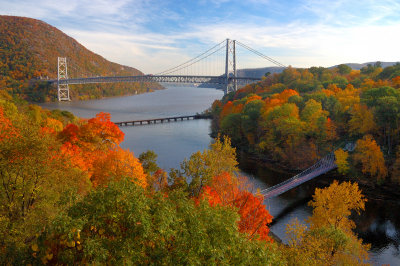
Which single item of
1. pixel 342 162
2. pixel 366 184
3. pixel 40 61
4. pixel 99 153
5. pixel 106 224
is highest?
pixel 40 61

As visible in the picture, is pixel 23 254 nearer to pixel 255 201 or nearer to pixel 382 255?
pixel 255 201

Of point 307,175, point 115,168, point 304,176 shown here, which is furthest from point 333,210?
point 115,168

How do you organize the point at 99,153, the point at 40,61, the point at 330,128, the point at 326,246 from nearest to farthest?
the point at 326,246
the point at 99,153
the point at 330,128
the point at 40,61

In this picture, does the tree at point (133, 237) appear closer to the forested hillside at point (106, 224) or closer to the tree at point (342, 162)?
the forested hillside at point (106, 224)

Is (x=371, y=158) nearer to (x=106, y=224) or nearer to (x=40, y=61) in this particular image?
(x=106, y=224)

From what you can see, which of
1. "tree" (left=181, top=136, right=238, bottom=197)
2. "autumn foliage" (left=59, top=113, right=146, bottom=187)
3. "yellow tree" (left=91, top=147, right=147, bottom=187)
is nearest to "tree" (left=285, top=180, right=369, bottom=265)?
"tree" (left=181, top=136, right=238, bottom=197)

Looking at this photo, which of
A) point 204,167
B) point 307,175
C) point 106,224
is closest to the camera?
point 106,224

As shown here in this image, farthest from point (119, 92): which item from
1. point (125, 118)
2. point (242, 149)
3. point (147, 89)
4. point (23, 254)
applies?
point (23, 254)
